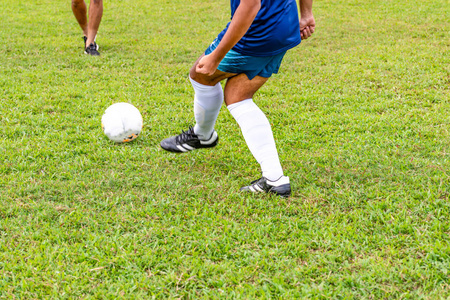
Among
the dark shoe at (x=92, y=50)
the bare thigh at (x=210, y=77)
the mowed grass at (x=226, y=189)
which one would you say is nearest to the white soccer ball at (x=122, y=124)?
the mowed grass at (x=226, y=189)

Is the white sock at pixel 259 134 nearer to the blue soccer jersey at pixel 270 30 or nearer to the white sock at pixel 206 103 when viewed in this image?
the white sock at pixel 206 103

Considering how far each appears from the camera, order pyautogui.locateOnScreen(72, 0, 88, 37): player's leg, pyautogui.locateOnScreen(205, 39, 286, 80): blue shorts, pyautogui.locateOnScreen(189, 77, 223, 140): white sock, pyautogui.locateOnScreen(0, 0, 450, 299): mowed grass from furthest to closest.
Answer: pyautogui.locateOnScreen(72, 0, 88, 37): player's leg < pyautogui.locateOnScreen(189, 77, 223, 140): white sock < pyautogui.locateOnScreen(205, 39, 286, 80): blue shorts < pyautogui.locateOnScreen(0, 0, 450, 299): mowed grass

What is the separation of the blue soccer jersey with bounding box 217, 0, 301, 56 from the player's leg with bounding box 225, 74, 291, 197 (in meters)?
0.23

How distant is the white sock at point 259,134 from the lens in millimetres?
2766

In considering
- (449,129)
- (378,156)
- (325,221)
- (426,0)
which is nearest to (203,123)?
(325,221)

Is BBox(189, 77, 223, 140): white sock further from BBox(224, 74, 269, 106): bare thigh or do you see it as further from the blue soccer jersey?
the blue soccer jersey

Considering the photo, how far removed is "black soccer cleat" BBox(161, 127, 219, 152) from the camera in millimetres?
3371

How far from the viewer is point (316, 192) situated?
9.40 feet

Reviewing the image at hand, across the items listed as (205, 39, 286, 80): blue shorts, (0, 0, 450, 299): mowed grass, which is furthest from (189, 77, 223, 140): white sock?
(0, 0, 450, 299): mowed grass

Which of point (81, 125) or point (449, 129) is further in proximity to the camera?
point (81, 125)

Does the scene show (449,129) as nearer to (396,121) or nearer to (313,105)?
(396,121)

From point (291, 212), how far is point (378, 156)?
43.6 inches

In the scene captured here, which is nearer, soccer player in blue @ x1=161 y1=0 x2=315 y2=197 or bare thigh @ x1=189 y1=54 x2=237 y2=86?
soccer player in blue @ x1=161 y1=0 x2=315 y2=197

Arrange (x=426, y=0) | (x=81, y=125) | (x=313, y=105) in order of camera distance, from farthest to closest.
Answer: (x=426, y=0)
(x=313, y=105)
(x=81, y=125)
